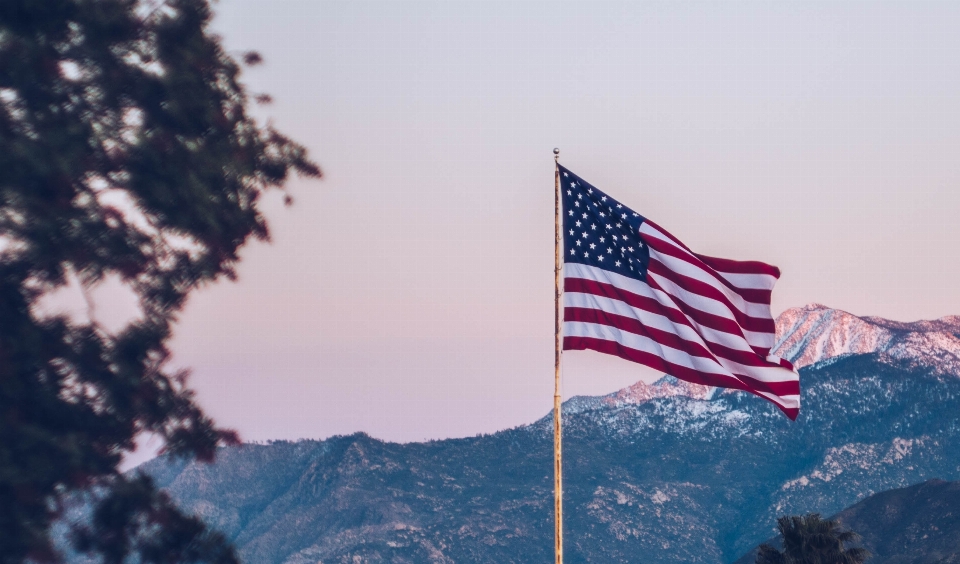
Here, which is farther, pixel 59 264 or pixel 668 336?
pixel 668 336

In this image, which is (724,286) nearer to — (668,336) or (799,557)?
(668,336)

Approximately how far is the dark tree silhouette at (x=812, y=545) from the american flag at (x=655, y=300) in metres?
57.9

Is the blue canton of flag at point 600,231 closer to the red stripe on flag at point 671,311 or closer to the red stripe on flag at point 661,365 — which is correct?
the red stripe on flag at point 671,311

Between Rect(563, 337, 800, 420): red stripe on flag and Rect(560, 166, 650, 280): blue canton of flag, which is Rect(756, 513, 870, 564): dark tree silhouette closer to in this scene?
Rect(563, 337, 800, 420): red stripe on flag

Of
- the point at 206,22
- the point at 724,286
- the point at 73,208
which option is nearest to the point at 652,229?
the point at 724,286

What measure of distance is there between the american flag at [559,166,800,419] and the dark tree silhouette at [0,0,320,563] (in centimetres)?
523

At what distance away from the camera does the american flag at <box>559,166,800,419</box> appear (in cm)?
2028

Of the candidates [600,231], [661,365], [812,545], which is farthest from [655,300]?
[812,545]

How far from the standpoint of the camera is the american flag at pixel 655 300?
2028 cm

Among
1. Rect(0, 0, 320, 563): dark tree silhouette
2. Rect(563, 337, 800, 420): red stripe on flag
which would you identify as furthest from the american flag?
Rect(0, 0, 320, 563): dark tree silhouette

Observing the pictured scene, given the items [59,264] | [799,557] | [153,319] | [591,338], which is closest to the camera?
[59,264]

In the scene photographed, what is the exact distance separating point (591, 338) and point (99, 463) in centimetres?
771

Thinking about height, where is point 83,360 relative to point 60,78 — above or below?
below

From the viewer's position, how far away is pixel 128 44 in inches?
693
